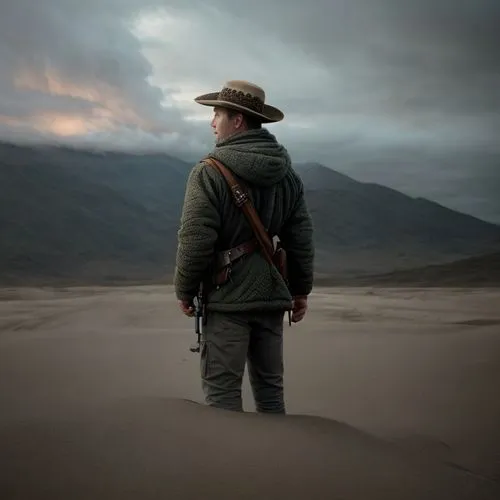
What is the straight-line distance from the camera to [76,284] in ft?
12.3

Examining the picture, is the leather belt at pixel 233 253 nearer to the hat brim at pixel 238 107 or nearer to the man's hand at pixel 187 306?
the man's hand at pixel 187 306

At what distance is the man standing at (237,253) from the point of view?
1417 millimetres

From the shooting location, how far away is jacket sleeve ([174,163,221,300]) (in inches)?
55.0

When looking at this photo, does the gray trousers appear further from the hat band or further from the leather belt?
the hat band

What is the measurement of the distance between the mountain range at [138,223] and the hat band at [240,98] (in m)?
2.25

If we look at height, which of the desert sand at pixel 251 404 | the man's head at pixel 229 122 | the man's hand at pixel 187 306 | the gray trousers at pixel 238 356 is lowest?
the desert sand at pixel 251 404

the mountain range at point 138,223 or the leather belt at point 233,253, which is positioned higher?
the mountain range at point 138,223

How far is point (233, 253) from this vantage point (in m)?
1.46

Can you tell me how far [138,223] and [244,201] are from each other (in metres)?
3.02

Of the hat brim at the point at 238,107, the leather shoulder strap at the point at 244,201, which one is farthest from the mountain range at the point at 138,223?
the leather shoulder strap at the point at 244,201

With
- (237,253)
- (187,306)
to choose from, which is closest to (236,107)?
(237,253)

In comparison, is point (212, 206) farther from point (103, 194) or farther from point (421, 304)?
point (103, 194)

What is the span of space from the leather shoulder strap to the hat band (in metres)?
0.15

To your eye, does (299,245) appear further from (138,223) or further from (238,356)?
(138,223)
